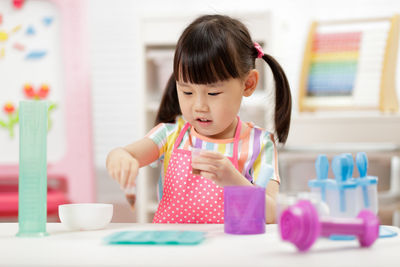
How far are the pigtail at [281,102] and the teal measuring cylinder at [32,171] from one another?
0.63m

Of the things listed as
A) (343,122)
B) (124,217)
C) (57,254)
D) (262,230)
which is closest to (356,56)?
(343,122)

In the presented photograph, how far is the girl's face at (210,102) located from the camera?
45.4 inches

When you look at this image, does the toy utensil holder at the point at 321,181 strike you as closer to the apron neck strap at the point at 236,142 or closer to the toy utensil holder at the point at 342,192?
the toy utensil holder at the point at 342,192

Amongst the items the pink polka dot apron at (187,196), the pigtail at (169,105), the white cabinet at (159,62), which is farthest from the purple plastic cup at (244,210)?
the white cabinet at (159,62)

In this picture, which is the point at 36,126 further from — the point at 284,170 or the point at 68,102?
the point at 284,170

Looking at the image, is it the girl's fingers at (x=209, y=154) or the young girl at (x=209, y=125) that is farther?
the young girl at (x=209, y=125)

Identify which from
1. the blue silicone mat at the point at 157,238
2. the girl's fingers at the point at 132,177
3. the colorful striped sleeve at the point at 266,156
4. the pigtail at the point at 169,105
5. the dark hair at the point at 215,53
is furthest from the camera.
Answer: the pigtail at the point at 169,105

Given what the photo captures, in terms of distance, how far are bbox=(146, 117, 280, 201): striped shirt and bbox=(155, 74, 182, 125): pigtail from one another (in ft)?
0.14

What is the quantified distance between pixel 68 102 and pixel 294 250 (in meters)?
2.09

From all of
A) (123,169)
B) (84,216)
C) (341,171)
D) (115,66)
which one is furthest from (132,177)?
(115,66)

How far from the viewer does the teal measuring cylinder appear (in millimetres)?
853

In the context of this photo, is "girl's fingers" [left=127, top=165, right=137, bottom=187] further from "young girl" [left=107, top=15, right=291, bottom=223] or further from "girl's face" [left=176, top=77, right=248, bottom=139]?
"girl's face" [left=176, top=77, right=248, bottom=139]

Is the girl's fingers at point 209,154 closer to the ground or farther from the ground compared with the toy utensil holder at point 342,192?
farther from the ground

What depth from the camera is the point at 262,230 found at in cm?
85
